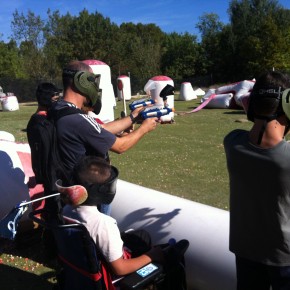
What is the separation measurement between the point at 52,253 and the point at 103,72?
11.5m

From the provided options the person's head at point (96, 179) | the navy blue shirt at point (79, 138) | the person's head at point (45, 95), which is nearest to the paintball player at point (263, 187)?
the person's head at point (96, 179)

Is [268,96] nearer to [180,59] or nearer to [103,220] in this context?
[103,220]

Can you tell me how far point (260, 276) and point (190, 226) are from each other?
111cm

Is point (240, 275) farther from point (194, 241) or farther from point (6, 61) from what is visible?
point (6, 61)

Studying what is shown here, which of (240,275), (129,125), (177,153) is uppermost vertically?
(129,125)

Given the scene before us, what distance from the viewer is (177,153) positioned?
892cm

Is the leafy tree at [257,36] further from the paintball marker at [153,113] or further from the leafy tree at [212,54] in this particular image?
the paintball marker at [153,113]

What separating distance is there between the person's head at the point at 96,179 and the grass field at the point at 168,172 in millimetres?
1375

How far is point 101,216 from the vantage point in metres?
2.30

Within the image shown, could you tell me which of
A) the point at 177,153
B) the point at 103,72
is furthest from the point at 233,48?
the point at 177,153

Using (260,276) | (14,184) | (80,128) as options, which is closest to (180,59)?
(14,184)

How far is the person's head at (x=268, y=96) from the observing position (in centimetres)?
176

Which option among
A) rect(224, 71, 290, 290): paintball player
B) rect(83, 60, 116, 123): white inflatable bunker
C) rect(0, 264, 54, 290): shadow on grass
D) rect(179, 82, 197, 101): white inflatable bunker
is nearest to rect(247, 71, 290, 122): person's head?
rect(224, 71, 290, 290): paintball player

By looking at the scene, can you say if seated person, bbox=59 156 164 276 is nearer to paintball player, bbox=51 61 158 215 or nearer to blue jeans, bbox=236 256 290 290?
paintball player, bbox=51 61 158 215
